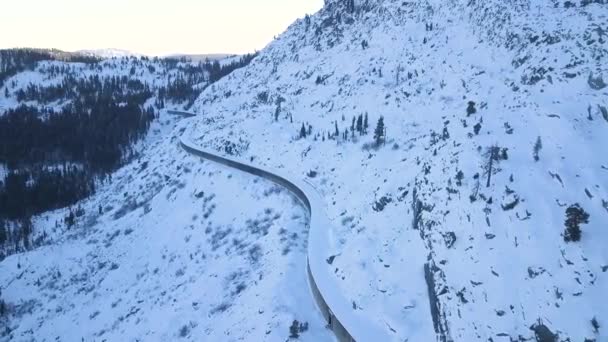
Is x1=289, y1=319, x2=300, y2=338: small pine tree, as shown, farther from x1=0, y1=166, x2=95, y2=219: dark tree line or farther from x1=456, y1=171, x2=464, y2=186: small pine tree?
x1=0, y1=166, x2=95, y2=219: dark tree line

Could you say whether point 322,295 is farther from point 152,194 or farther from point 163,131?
point 163,131

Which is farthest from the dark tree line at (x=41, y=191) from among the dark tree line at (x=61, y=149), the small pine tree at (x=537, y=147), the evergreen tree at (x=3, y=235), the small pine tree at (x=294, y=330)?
the small pine tree at (x=537, y=147)

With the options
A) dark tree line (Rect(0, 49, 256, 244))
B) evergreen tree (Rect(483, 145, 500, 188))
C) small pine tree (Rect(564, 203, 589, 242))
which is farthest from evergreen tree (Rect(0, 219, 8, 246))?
small pine tree (Rect(564, 203, 589, 242))

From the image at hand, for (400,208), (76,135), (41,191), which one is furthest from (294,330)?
(76,135)

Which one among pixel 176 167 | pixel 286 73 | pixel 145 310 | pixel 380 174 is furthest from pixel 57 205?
pixel 380 174

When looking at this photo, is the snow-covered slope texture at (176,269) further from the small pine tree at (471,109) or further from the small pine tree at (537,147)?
the small pine tree at (471,109)

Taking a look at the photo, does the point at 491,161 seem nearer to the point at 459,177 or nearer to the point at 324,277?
the point at 459,177
